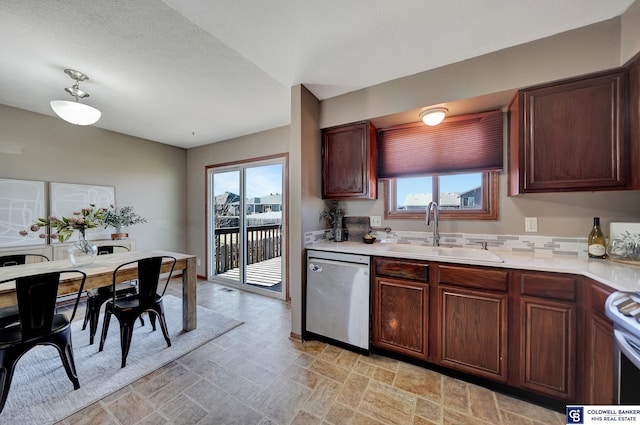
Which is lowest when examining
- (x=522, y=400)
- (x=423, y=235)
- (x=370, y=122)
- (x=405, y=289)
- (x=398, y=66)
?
(x=522, y=400)

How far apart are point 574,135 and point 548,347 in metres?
1.47

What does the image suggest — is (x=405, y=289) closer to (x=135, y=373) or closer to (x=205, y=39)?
(x=135, y=373)

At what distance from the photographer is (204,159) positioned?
14.8 feet

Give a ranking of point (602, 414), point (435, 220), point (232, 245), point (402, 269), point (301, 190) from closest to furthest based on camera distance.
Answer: point (602, 414)
point (402, 269)
point (435, 220)
point (301, 190)
point (232, 245)

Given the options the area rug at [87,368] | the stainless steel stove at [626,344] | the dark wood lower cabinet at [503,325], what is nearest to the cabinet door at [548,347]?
the dark wood lower cabinet at [503,325]

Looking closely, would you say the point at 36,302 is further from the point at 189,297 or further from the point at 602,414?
the point at 602,414

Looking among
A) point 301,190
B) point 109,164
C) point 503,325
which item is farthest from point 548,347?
point 109,164

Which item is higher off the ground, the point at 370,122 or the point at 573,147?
the point at 370,122

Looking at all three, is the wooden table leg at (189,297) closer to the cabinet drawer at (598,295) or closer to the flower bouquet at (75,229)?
the flower bouquet at (75,229)

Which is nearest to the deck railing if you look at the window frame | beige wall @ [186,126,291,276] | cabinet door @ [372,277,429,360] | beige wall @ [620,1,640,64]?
beige wall @ [186,126,291,276]

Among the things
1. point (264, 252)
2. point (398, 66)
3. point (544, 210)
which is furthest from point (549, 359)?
point (264, 252)

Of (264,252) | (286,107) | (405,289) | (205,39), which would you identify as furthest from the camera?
(264,252)

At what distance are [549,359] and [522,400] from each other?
1.19 ft

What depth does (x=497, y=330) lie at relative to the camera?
1.63 metres
